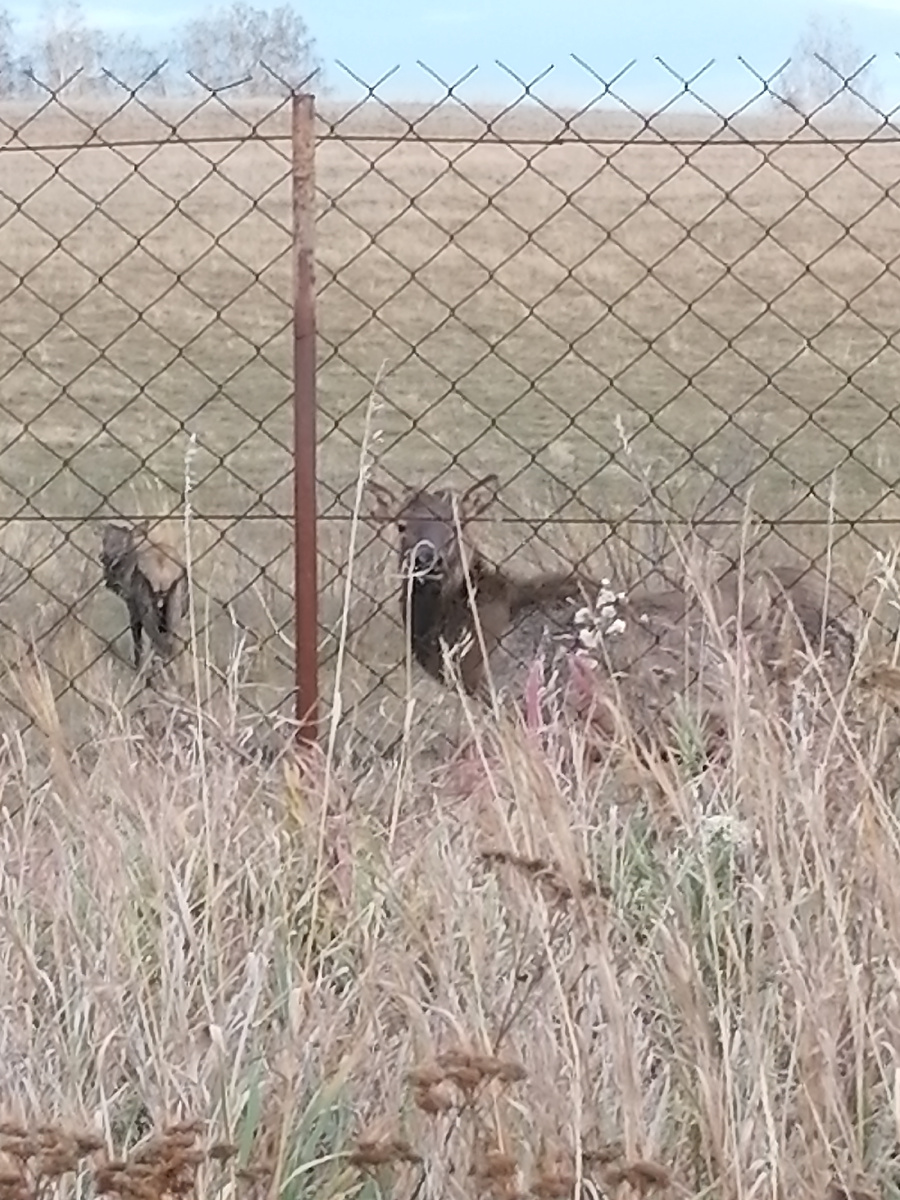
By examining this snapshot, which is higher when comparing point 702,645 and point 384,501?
point 384,501

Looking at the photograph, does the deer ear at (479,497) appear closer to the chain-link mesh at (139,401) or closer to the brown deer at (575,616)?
the brown deer at (575,616)

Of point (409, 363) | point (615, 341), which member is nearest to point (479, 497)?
point (409, 363)

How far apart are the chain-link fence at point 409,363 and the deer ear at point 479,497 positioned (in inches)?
7.2

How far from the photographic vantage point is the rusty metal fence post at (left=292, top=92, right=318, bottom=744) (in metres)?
4.27

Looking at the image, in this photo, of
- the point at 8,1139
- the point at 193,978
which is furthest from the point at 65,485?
the point at 8,1139

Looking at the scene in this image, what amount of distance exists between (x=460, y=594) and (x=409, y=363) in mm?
7516

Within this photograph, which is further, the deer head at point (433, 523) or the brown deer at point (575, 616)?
→ the deer head at point (433, 523)

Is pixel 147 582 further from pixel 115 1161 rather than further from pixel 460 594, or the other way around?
pixel 115 1161

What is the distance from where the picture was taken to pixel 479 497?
7.30 metres

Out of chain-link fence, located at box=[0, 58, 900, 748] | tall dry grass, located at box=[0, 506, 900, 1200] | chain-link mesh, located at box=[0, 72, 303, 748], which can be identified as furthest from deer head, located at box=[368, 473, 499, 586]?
tall dry grass, located at box=[0, 506, 900, 1200]

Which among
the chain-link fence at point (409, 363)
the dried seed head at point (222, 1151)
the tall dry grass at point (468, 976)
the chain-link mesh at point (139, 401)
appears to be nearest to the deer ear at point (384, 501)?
the chain-link fence at point (409, 363)

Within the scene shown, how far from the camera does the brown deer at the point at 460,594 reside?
21.1 feet

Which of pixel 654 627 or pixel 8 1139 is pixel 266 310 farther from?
pixel 8 1139

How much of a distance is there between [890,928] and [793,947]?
0.35 meters
